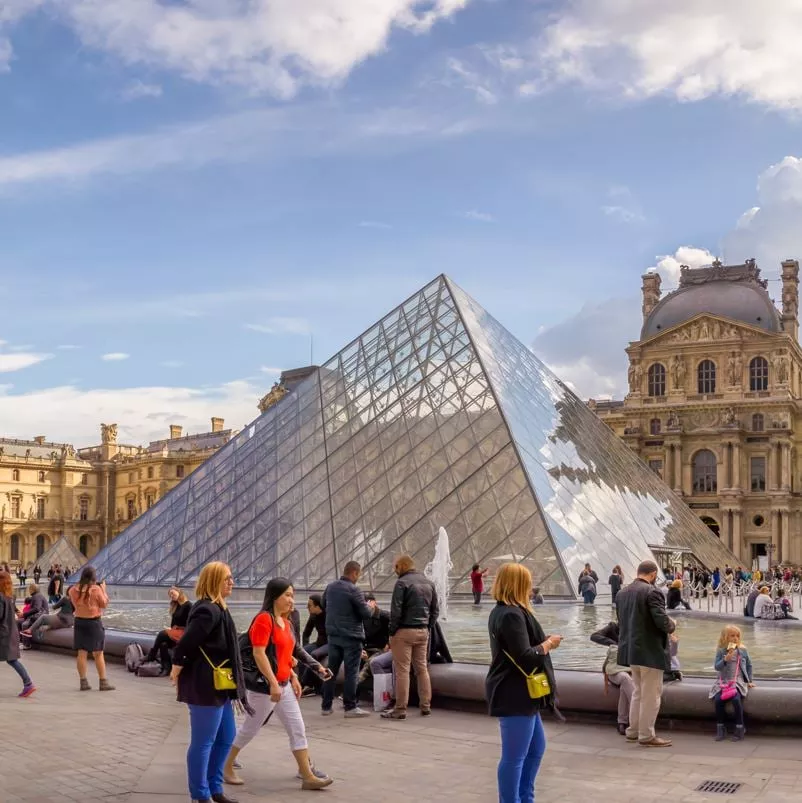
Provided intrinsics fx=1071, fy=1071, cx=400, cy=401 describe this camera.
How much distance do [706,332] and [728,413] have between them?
17.2 feet

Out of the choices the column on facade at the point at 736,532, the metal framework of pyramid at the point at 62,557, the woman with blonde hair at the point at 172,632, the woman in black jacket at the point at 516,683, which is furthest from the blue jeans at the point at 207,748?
the column on facade at the point at 736,532

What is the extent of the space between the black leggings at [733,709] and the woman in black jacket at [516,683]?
241 cm

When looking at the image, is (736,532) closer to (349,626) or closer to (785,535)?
(785,535)

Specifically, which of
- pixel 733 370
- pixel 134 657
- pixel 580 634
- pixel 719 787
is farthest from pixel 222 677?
pixel 733 370

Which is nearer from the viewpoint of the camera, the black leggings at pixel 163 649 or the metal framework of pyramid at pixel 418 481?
the black leggings at pixel 163 649

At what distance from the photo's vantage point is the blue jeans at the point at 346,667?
865cm

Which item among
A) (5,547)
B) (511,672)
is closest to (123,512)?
(5,547)

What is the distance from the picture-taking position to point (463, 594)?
2086 centimetres

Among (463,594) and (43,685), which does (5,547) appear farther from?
(43,685)

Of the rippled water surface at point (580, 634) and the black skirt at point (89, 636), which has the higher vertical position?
the black skirt at point (89, 636)

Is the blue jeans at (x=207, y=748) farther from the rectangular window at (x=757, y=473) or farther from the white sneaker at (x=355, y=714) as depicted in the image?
the rectangular window at (x=757, y=473)

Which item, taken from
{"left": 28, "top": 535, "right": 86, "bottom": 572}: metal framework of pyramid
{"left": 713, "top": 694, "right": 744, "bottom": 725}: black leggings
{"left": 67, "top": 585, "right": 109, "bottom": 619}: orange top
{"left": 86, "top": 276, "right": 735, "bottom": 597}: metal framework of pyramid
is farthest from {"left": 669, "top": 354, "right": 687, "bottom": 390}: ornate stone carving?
{"left": 713, "top": 694, "right": 744, "bottom": 725}: black leggings

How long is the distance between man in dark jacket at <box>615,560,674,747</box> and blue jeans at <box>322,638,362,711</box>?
230cm

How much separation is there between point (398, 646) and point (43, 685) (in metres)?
4.23
